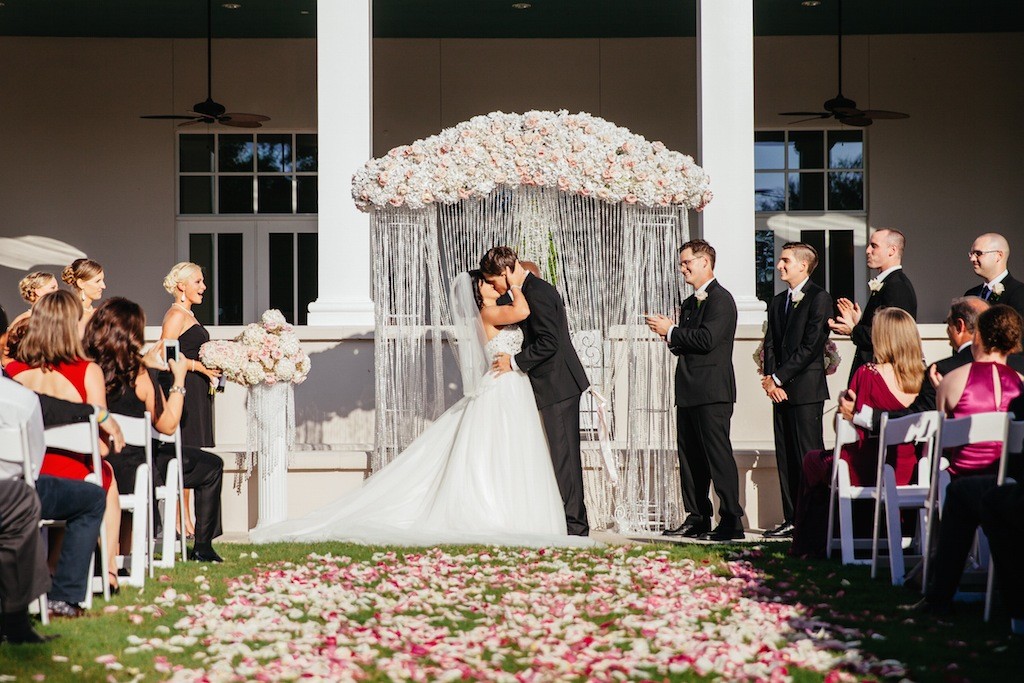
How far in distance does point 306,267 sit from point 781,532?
390 inches

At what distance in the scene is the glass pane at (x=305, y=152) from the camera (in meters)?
17.5

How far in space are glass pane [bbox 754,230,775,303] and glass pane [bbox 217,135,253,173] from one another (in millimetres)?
6863

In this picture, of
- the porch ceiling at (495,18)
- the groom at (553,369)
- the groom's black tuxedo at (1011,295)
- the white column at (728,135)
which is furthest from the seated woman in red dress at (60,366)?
the porch ceiling at (495,18)

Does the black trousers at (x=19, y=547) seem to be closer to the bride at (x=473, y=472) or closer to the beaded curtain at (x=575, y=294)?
the bride at (x=473, y=472)

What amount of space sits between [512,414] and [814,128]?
10.2 metres

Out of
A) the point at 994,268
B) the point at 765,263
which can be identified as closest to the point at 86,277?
the point at 994,268

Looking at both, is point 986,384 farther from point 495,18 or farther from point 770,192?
point 770,192

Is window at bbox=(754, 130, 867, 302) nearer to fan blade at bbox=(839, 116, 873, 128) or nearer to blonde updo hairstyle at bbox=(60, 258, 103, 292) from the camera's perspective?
fan blade at bbox=(839, 116, 873, 128)

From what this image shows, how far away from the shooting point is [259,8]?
15453mm

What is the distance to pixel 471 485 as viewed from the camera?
8.54 meters

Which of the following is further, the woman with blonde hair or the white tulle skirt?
the woman with blonde hair

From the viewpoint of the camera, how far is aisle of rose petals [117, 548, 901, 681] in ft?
15.3

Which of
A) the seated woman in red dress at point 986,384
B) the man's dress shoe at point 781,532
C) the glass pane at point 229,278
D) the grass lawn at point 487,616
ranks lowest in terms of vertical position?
the man's dress shoe at point 781,532

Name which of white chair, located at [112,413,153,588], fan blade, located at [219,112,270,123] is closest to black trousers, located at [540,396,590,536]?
white chair, located at [112,413,153,588]
